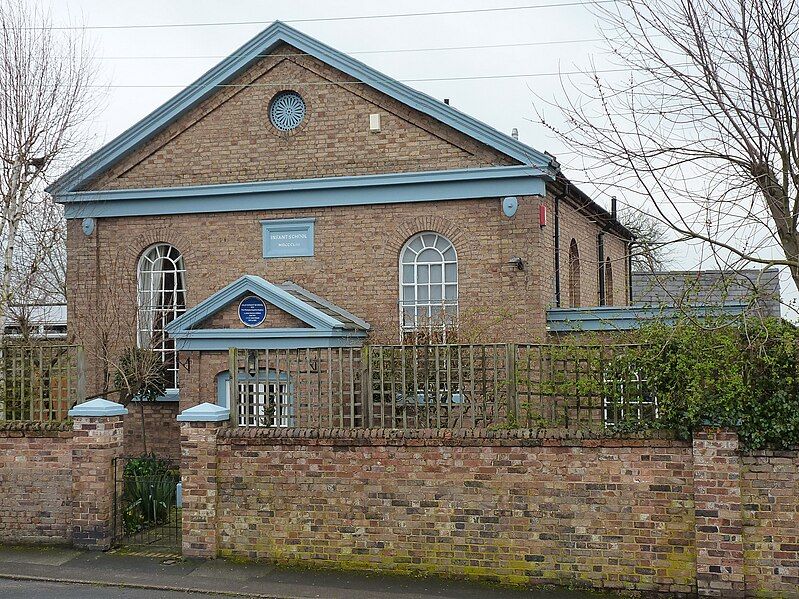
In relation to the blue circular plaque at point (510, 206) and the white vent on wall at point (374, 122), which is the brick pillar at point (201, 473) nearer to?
the blue circular plaque at point (510, 206)

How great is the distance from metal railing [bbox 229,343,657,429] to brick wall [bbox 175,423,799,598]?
0.36 m

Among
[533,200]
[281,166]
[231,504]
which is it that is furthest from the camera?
[281,166]

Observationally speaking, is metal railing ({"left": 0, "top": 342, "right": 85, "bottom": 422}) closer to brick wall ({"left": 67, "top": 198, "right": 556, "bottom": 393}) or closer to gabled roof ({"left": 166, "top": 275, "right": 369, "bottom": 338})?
gabled roof ({"left": 166, "top": 275, "right": 369, "bottom": 338})

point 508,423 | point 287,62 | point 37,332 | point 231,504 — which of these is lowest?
point 231,504

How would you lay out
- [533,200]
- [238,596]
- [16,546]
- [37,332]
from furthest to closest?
[37,332], [533,200], [16,546], [238,596]

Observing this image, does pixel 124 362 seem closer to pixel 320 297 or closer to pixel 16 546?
pixel 320 297

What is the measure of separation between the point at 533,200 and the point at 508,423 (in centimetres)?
683

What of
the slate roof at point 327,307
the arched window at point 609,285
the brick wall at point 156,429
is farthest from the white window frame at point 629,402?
the arched window at point 609,285

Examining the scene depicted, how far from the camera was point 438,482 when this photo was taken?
10594 mm

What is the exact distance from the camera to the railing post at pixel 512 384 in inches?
419

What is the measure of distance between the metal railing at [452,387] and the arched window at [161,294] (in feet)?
23.9

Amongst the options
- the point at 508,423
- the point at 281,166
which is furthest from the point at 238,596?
the point at 281,166

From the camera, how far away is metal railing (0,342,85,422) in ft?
41.4

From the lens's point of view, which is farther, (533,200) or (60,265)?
(60,265)
